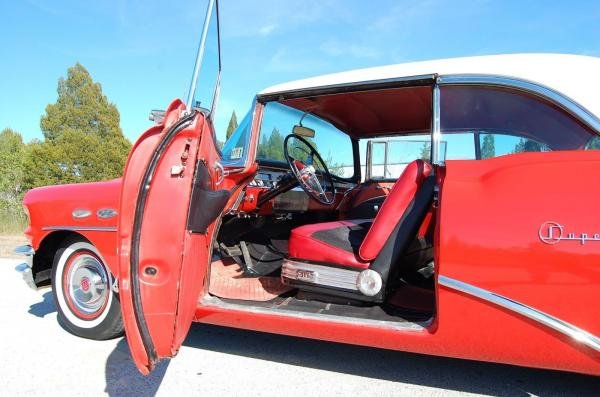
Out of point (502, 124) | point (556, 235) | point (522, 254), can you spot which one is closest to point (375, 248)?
point (522, 254)

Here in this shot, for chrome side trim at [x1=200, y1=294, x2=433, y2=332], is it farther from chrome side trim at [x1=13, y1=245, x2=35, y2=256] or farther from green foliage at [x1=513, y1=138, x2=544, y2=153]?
chrome side trim at [x1=13, y1=245, x2=35, y2=256]

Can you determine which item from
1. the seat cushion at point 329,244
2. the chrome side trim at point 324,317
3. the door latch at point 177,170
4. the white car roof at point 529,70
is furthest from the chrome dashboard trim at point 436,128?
the door latch at point 177,170

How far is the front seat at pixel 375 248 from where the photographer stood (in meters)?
2.44

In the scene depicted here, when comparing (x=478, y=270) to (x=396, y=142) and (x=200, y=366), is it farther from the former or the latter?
(x=396, y=142)

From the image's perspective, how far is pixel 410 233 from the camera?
2.45 metres

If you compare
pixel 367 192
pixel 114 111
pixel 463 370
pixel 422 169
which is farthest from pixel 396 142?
pixel 114 111

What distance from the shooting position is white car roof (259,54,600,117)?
211 cm

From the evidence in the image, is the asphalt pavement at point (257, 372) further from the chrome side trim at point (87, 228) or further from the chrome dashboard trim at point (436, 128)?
the chrome dashboard trim at point (436, 128)

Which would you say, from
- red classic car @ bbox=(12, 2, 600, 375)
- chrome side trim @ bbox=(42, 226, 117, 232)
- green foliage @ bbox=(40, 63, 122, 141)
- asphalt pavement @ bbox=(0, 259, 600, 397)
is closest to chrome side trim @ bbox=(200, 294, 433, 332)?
red classic car @ bbox=(12, 2, 600, 375)

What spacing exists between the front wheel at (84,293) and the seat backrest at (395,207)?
1907 mm

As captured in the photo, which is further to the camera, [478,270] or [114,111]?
[114,111]

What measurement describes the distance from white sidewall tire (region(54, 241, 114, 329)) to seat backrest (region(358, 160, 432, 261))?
1954 millimetres

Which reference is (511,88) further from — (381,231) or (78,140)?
(78,140)

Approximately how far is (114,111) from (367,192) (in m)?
32.6
